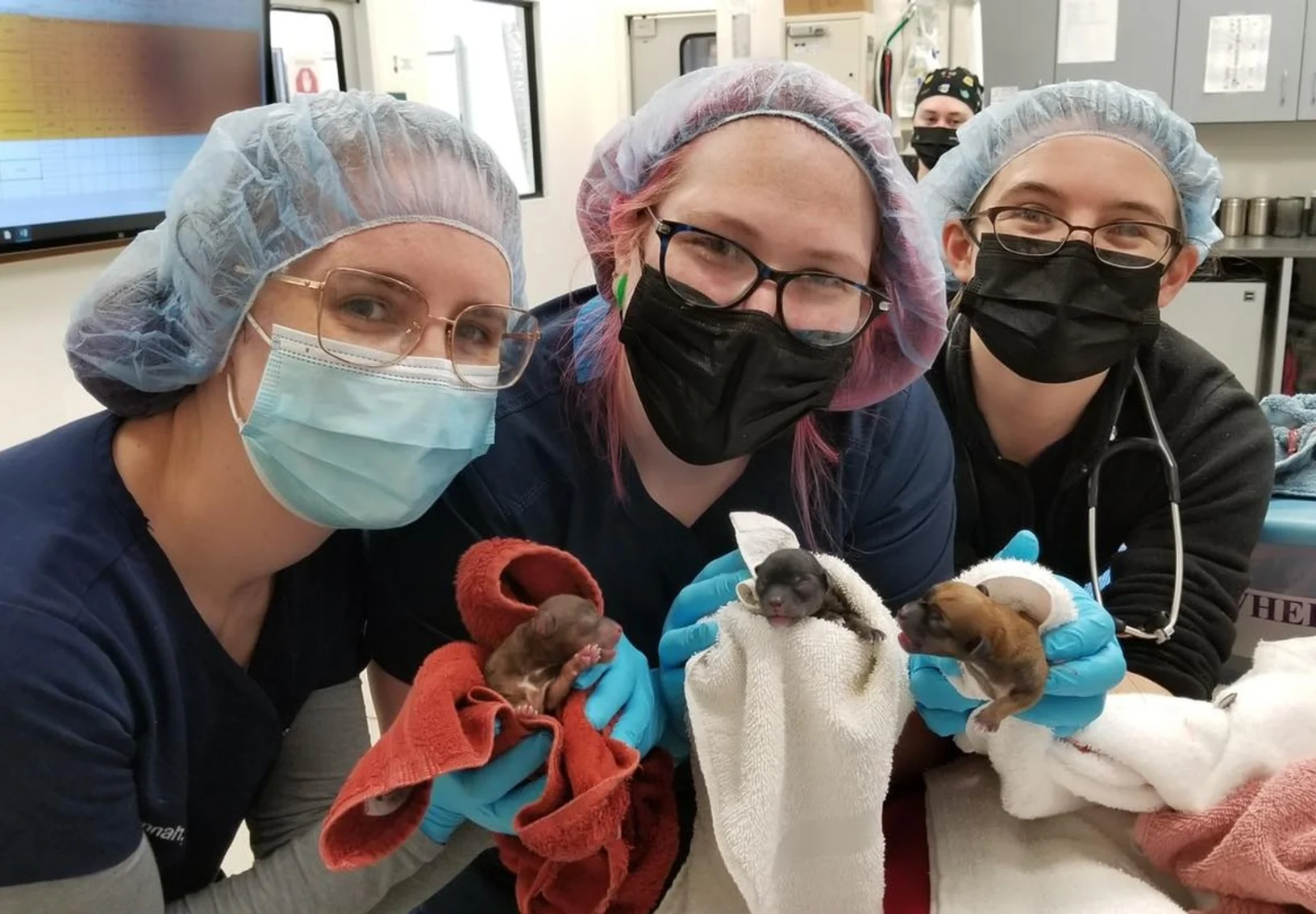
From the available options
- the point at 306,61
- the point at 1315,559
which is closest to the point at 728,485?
the point at 1315,559

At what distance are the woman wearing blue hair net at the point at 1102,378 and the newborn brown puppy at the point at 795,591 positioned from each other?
0.46m

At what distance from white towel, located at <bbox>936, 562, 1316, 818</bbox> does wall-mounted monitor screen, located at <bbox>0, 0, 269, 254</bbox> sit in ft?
6.04

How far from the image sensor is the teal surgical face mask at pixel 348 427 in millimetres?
932

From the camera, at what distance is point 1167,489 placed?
1411mm

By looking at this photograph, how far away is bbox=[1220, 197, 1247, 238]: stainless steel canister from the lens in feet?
14.8

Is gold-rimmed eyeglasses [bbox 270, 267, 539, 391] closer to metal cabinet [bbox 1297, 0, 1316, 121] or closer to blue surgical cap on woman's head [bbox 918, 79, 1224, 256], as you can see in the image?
blue surgical cap on woman's head [bbox 918, 79, 1224, 256]

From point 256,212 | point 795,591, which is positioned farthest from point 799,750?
point 256,212

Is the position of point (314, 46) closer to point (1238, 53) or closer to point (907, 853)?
point (907, 853)

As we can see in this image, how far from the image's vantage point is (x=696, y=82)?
3.63 ft

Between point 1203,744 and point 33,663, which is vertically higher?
point 33,663

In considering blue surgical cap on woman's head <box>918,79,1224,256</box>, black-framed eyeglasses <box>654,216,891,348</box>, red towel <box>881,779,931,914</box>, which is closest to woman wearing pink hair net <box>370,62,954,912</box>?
→ black-framed eyeglasses <box>654,216,891,348</box>

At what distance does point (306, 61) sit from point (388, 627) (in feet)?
8.03

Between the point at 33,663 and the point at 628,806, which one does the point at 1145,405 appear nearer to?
the point at 628,806

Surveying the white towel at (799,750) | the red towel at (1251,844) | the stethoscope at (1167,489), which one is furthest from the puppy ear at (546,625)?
the stethoscope at (1167,489)
